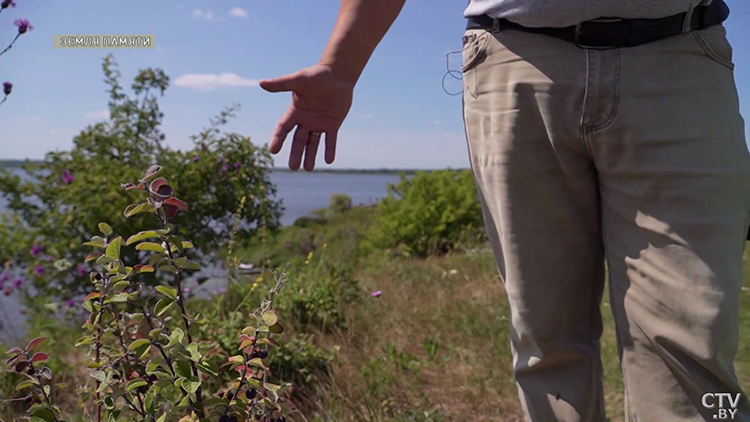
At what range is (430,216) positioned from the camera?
7293 millimetres

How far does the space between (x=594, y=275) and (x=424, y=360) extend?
4.98ft

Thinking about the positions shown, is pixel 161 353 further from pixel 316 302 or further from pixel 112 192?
pixel 112 192

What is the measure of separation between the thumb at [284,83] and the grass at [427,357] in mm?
1153

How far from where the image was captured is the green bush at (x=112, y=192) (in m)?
3.99

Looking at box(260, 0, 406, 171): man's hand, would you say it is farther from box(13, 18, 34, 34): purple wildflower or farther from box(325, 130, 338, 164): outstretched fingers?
box(13, 18, 34, 34): purple wildflower

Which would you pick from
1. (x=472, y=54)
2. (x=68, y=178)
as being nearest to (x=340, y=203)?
(x=68, y=178)

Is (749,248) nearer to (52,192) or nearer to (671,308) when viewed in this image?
(671,308)

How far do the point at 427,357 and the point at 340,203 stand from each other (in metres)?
10.5

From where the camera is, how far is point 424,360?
2.75 metres

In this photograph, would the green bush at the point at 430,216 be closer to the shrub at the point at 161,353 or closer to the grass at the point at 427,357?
the grass at the point at 427,357

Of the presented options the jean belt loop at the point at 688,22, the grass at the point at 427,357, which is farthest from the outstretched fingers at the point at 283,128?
the grass at the point at 427,357

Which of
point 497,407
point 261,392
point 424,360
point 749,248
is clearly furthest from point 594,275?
point 749,248

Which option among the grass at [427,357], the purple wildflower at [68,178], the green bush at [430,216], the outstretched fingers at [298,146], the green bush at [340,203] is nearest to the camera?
the outstretched fingers at [298,146]

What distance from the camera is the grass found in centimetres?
220
